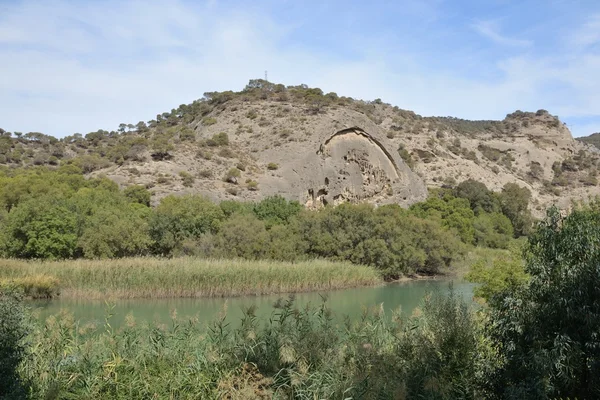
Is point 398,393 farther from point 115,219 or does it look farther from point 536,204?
point 536,204

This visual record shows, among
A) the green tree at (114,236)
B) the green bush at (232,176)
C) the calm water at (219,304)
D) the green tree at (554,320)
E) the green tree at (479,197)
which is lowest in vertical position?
the calm water at (219,304)

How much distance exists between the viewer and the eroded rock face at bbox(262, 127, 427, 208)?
5559 cm

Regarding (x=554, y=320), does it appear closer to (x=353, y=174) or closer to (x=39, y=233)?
(x=39, y=233)

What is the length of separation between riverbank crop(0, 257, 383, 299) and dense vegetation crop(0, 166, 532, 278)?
4.08m

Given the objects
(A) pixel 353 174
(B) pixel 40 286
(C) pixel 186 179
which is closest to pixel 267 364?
→ (B) pixel 40 286

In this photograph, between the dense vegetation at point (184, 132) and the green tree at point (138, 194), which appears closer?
the green tree at point (138, 194)

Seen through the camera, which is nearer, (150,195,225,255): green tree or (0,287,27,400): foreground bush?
(0,287,27,400): foreground bush

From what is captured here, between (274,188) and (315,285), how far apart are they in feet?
83.8

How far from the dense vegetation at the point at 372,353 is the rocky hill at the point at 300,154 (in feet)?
125

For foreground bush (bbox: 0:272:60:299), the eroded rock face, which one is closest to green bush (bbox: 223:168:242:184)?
the eroded rock face

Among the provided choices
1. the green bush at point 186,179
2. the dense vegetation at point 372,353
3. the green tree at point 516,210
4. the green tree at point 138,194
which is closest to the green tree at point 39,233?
the green tree at point 138,194

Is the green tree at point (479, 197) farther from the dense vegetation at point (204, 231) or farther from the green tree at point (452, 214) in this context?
the dense vegetation at point (204, 231)

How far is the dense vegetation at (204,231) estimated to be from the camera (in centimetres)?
2953

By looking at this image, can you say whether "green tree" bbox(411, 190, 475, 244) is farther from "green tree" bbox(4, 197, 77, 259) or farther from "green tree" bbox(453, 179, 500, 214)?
"green tree" bbox(4, 197, 77, 259)
